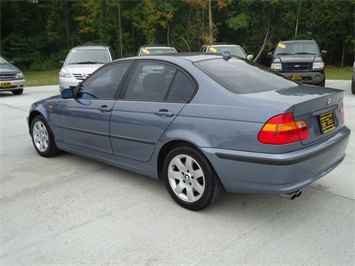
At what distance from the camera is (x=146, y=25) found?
116 feet

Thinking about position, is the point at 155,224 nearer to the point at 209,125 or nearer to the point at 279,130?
the point at 209,125

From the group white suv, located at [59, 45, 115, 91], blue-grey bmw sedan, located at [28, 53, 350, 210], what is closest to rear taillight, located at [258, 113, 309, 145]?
blue-grey bmw sedan, located at [28, 53, 350, 210]

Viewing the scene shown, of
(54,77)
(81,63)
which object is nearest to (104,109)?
(81,63)

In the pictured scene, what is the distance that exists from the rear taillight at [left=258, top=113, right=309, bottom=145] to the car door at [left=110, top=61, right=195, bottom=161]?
0.87 m

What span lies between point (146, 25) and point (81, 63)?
25894 mm

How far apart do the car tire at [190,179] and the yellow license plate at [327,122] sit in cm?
106

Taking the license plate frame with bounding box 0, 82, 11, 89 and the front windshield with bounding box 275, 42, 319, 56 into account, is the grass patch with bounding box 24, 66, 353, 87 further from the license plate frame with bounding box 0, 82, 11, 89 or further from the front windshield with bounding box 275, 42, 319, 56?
the front windshield with bounding box 275, 42, 319, 56

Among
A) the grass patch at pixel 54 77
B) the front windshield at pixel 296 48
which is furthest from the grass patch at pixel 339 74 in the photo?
the front windshield at pixel 296 48

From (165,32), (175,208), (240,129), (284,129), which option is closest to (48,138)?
(175,208)

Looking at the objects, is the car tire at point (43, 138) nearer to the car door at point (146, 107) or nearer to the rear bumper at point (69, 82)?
the car door at point (146, 107)

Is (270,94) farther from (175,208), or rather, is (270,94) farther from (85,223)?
(85,223)

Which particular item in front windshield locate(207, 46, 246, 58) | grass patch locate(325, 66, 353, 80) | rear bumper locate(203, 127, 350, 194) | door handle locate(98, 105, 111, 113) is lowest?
grass patch locate(325, 66, 353, 80)

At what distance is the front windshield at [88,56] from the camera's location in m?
11.0

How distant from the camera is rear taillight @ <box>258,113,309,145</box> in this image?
9.01 feet
